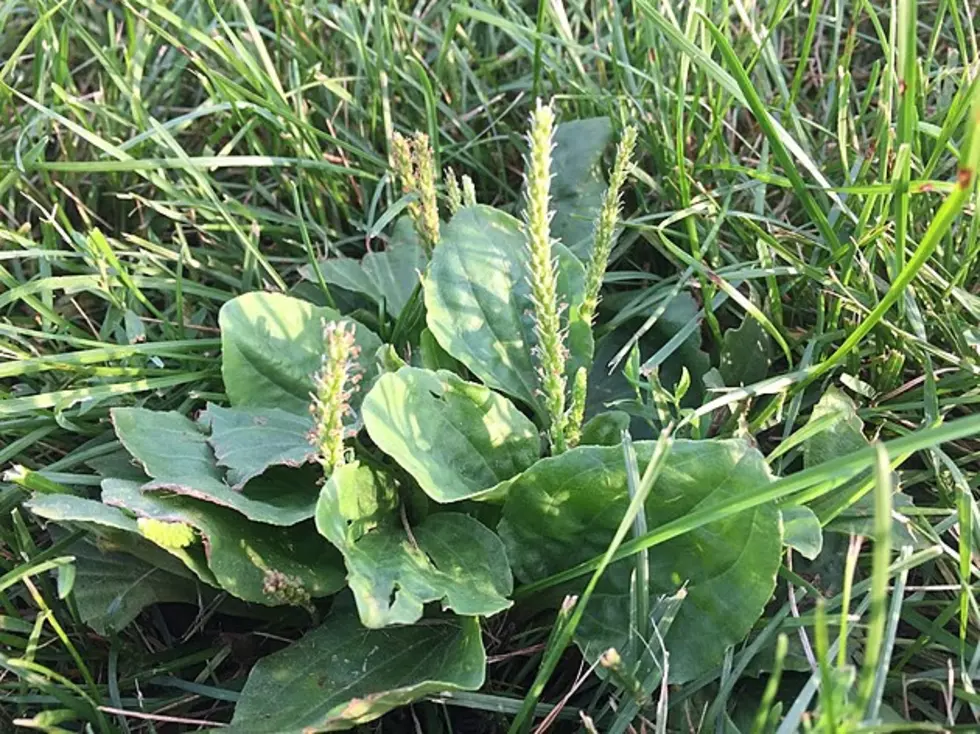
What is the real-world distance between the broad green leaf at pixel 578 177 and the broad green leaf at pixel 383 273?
0.22 meters

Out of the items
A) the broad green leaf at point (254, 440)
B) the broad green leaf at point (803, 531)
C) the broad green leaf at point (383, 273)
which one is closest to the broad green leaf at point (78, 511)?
the broad green leaf at point (254, 440)

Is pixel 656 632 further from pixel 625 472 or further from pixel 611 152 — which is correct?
pixel 611 152

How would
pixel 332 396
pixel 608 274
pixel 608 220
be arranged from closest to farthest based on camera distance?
pixel 332 396, pixel 608 220, pixel 608 274

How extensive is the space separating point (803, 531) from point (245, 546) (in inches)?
22.9

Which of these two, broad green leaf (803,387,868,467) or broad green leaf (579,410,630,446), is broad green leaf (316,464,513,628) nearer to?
broad green leaf (579,410,630,446)

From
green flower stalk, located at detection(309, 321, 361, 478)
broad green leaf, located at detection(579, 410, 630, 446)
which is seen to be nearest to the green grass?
broad green leaf, located at detection(579, 410, 630, 446)

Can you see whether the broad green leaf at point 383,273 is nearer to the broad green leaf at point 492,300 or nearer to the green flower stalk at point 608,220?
the broad green leaf at point 492,300

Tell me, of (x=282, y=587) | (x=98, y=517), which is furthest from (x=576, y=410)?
(x=98, y=517)

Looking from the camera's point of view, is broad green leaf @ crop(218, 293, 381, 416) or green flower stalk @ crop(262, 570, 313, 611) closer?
green flower stalk @ crop(262, 570, 313, 611)

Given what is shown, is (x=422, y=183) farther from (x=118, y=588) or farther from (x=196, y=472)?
(x=118, y=588)

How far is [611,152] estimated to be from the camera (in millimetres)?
1533

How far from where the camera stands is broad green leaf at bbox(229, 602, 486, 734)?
0.94 metres

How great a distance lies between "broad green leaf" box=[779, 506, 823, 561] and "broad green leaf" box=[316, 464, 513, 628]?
0.29 meters

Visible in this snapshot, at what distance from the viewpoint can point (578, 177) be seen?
1.47 meters
